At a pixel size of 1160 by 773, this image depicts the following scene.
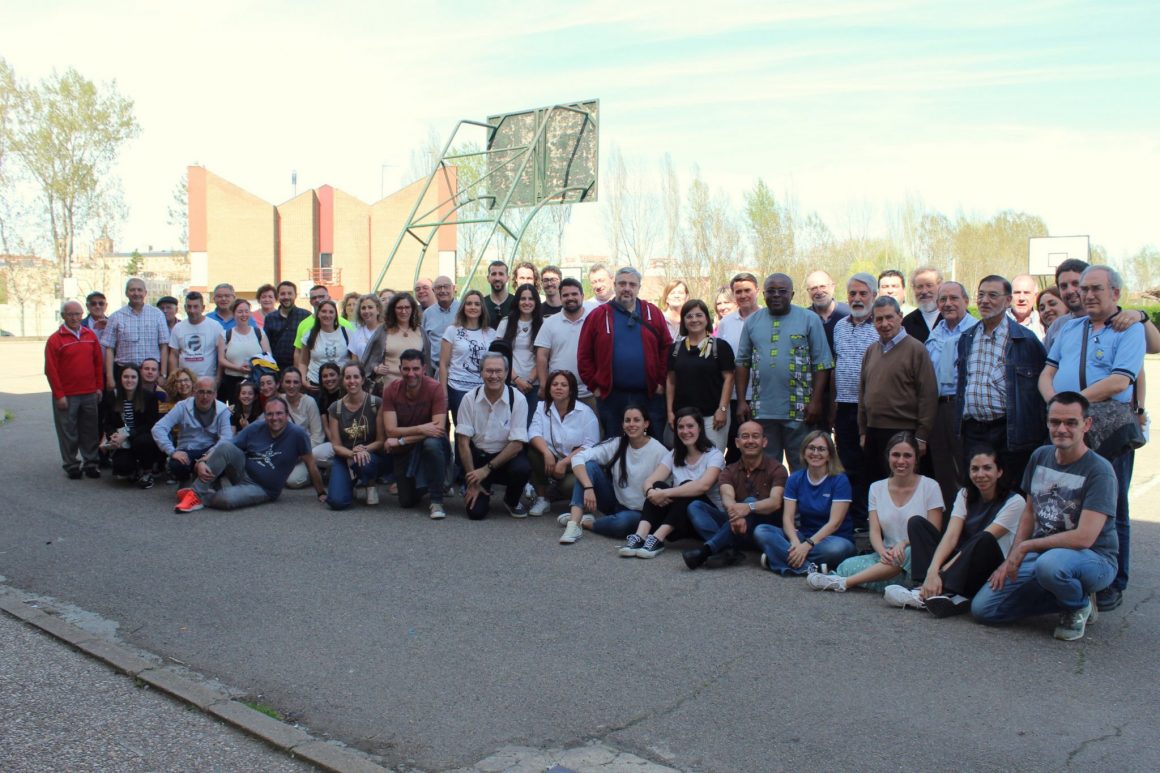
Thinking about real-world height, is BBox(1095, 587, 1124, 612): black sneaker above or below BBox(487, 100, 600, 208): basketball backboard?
below

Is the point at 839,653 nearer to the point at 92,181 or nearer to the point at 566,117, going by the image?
the point at 566,117

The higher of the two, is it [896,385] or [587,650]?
[896,385]

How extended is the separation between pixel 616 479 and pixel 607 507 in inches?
9.9

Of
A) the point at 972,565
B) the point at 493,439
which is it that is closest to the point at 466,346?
the point at 493,439

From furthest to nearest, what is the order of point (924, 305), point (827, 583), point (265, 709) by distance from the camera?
point (924, 305) → point (827, 583) → point (265, 709)

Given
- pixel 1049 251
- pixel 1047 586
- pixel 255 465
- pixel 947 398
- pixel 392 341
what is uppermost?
A: pixel 1049 251

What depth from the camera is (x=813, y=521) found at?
285 inches

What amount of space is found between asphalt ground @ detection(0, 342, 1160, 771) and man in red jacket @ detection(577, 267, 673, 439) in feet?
4.54

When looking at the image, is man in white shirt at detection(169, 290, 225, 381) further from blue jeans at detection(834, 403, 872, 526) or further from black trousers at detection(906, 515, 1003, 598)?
black trousers at detection(906, 515, 1003, 598)

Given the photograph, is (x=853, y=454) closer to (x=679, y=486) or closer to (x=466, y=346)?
(x=679, y=486)

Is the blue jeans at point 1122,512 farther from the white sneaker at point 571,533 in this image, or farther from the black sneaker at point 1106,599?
the white sneaker at point 571,533

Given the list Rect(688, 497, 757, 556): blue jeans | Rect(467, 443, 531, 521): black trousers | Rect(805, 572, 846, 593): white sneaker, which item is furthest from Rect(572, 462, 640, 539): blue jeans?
Rect(805, 572, 846, 593): white sneaker

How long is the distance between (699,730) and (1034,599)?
2.46 metres

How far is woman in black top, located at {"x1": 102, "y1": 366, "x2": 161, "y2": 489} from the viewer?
34.3 feet
